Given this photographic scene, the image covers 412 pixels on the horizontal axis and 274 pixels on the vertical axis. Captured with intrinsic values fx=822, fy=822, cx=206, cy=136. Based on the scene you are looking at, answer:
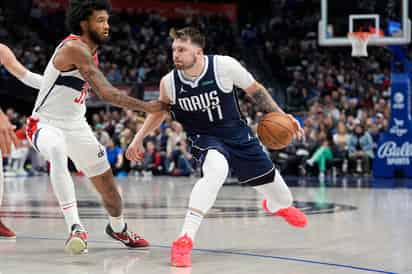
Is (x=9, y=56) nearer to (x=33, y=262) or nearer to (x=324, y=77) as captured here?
(x=33, y=262)

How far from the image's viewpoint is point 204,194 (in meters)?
6.00

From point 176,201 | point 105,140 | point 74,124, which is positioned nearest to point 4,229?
point 74,124

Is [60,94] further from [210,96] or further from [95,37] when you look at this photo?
[210,96]

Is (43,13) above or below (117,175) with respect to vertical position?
above

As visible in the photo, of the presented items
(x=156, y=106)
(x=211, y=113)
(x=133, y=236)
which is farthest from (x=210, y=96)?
(x=133, y=236)

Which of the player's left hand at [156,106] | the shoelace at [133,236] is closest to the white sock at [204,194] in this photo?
the player's left hand at [156,106]

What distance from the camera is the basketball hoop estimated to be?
15112 mm

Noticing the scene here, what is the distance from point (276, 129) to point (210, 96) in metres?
0.62

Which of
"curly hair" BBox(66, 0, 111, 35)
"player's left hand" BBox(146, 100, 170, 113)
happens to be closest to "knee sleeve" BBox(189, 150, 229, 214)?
"player's left hand" BBox(146, 100, 170, 113)

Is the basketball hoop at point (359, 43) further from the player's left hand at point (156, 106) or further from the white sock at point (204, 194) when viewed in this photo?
the white sock at point (204, 194)

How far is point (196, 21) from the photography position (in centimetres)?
3022

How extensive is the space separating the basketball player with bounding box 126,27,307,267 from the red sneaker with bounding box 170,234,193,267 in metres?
0.37

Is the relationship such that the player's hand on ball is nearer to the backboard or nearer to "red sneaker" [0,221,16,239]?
"red sneaker" [0,221,16,239]

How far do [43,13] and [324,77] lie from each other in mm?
10539
